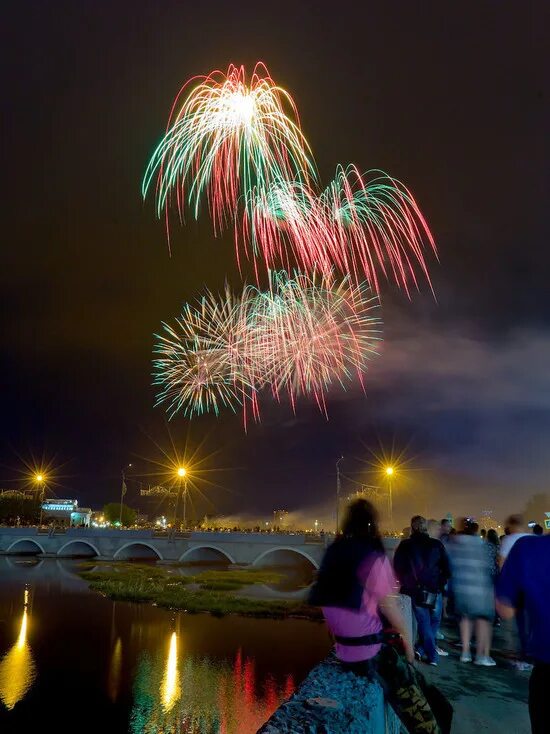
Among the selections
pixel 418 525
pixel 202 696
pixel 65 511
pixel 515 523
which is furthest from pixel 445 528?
pixel 65 511

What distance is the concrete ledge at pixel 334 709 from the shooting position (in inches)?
129

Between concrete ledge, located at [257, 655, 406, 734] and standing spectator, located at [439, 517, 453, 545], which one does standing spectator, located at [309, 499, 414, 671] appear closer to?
concrete ledge, located at [257, 655, 406, 734]

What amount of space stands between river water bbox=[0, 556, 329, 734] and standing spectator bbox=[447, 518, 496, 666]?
10.4m

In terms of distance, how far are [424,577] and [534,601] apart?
18.9 feet

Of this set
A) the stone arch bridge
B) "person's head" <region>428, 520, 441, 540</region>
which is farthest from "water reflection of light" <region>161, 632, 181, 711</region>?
the stone arch bridge

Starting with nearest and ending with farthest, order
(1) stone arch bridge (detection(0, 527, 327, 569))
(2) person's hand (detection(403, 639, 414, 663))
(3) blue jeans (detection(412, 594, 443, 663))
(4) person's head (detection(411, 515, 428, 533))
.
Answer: (2) person's hand (detection(403, 639, 414, 663)) < (3) blue jeans (detection(412, 594, 443, 663)) < (4) person's head (detection(411, 515, 428, 533)) < (1) stone arch bridge (detection(0, 527, 327, 569))

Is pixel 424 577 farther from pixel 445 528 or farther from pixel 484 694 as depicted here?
pixel 445 528

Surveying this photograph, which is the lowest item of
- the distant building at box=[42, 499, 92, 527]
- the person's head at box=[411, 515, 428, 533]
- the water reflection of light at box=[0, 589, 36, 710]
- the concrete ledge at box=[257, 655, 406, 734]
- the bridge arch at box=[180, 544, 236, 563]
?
the water reflection of light at box=[0, 589, 36, 710]

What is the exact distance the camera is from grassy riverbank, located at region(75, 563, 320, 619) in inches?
1521

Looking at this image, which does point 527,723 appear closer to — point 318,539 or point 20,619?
point 20,619

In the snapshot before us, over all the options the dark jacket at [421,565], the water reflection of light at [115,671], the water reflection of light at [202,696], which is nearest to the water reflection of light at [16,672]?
the water reflection of light at [115,671]

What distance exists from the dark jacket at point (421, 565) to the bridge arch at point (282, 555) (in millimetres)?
52445

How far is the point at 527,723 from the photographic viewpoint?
6887mm

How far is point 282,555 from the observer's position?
3167 inches
